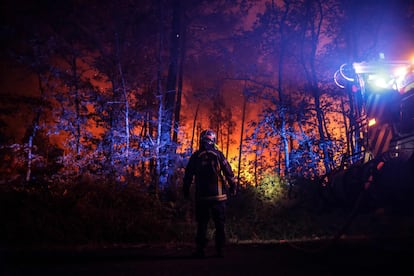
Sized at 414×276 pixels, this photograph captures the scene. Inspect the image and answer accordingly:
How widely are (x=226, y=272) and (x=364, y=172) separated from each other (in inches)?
110

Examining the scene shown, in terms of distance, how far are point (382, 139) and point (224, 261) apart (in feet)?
11.8

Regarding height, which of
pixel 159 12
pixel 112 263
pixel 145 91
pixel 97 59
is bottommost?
pixel 112 263

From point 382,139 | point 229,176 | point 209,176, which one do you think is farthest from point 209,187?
point 382,139

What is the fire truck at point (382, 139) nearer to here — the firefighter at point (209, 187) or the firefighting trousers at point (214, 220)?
the firefighter at point (209, 187)

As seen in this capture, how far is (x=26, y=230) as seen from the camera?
7.58 m

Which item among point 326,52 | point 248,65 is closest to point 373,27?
point 326,52

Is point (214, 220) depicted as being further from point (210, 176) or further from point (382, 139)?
point (382, 139)

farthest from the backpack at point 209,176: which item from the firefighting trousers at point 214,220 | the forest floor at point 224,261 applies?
the forest floor at point 224,261

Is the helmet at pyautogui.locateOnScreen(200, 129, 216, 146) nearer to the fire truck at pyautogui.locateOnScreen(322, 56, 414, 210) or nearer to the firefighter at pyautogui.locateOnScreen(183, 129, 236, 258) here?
the firefighter at pyautogui.locateOnScreen(183, 129, 236, 258)

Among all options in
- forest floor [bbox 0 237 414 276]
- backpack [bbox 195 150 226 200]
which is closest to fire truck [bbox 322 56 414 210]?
forest floor [bbox 0 237 414 276]

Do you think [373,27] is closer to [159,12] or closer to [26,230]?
[159,12]

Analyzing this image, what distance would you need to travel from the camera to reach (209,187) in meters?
5.74

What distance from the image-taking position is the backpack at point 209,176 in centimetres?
573

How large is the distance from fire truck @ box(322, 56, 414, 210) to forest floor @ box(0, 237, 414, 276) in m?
0.88
